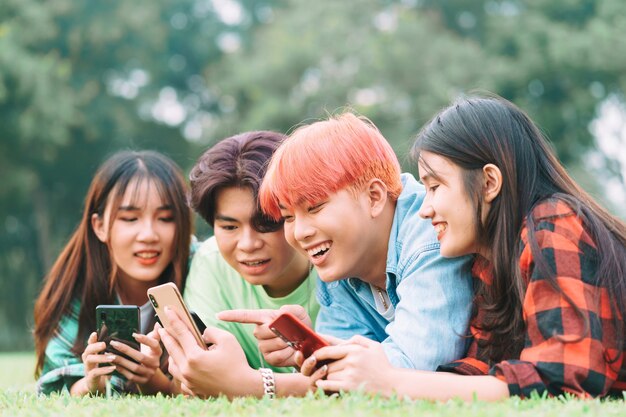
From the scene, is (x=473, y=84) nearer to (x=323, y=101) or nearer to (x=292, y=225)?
(x=323, y=101)

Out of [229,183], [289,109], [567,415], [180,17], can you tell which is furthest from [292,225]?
[180,17]

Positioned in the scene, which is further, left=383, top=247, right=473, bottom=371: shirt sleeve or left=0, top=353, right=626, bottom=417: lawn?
left=383, top=247, right=473, bottom=371: shirt sleeve

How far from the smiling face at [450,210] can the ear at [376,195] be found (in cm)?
41

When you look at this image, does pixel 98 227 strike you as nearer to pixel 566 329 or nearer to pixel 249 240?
pixel 249 240

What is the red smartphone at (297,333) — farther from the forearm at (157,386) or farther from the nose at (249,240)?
the forearm at (157,386)

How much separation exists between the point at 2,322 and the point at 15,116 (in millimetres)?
7737

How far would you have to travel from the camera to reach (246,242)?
484cm

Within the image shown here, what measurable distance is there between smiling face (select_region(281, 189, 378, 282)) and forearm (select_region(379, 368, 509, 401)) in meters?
0.92

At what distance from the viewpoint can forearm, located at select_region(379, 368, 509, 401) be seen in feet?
11.0

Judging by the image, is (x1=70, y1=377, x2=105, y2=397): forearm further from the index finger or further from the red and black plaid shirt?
the red and black plaid shirt

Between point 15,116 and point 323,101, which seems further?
point 323,101

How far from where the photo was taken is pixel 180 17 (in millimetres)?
32562

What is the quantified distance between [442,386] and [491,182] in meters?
0.98

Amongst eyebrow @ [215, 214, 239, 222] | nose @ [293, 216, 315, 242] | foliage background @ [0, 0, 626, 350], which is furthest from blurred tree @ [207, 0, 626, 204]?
nose @ [293, 216, 315, 242]
